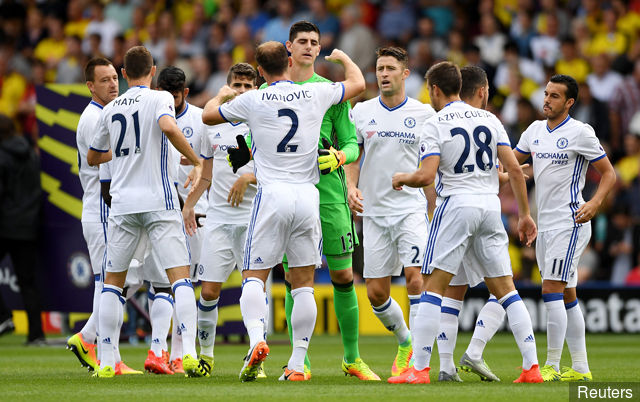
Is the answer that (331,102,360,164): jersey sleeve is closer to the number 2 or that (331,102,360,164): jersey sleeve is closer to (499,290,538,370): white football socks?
the number 2

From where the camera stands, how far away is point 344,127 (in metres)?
9.05

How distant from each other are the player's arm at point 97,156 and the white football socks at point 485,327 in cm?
333

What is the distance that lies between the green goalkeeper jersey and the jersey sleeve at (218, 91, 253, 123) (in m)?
0.79

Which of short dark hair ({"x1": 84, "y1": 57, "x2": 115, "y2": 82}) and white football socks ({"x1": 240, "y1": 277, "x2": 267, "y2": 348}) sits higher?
short dark hair ({"x1": 84, "y1": 57, "x2": 115, "y2": 82})

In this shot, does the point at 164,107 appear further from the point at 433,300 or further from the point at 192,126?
the point at 433,300

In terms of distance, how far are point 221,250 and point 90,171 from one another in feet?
4.80

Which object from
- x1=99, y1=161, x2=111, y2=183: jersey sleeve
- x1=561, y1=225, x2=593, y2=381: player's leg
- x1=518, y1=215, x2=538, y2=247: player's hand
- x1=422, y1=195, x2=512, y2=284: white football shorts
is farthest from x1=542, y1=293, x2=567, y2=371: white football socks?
x1=99, y1=161, x2=111, y2=183: jersey sleeve

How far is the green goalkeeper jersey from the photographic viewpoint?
8977mm

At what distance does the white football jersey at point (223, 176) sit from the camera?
32.2 ft

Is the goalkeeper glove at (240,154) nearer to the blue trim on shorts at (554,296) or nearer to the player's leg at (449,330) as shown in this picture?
the player's leg at (449,330)

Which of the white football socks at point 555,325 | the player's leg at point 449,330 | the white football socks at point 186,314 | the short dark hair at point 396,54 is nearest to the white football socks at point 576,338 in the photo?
the white football socks at point 555,325

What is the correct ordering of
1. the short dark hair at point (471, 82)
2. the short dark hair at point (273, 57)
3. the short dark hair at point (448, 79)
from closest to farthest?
the short dark hair at point (273, 57) < the short dark hair at point (448, 79) < the short dark hair at point (471, 82)

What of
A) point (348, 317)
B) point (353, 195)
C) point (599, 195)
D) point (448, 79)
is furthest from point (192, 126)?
point (599, 195)

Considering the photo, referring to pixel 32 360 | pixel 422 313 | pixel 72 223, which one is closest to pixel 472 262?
pixel 422 313
